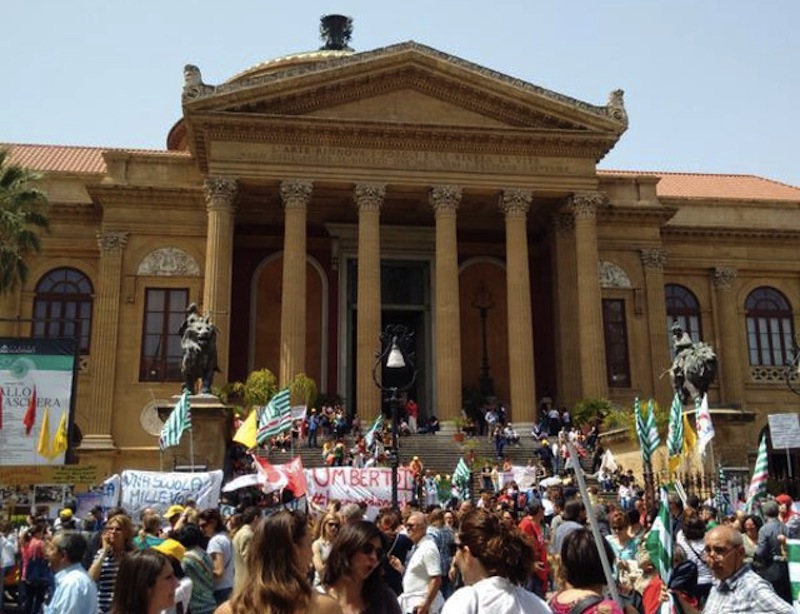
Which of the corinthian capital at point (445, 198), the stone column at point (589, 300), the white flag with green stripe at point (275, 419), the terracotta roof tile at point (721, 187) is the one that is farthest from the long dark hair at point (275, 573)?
the terracotta roof tile at point (721, 187)

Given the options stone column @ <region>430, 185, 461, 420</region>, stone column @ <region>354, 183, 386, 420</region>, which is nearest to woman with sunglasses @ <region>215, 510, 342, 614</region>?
stone column @ <region>354, 183, 386, 420</region>

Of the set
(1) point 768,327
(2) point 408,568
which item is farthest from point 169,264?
(2) point 408,568

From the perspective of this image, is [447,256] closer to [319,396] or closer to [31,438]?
[319,396]

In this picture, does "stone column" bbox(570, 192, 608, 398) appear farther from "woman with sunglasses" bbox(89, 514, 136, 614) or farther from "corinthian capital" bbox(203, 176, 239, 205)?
"woman with sunglasses" bbox(89, 514, 136, 614)

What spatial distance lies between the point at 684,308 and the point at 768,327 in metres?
4.24

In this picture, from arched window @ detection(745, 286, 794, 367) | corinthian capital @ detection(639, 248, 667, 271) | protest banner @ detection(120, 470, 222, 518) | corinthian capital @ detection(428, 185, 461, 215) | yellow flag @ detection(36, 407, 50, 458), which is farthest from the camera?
arched window @ detection(745, 286, 794, 367)

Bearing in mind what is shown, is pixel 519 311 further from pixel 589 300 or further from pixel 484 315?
pixel 484 315

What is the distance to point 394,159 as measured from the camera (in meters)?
33.8

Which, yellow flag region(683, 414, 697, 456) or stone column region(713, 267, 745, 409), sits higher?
stone column region(713, 267, 745, 409)

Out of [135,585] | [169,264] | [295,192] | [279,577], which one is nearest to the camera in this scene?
[279,577]

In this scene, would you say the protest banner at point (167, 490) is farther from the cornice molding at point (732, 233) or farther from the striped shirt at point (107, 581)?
the cornice molding at point (732, 233)

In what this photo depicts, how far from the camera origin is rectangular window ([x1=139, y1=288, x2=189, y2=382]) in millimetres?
34438

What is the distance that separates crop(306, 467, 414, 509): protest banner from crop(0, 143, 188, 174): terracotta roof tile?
24361mm

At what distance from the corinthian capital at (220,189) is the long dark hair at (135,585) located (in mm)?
29039
